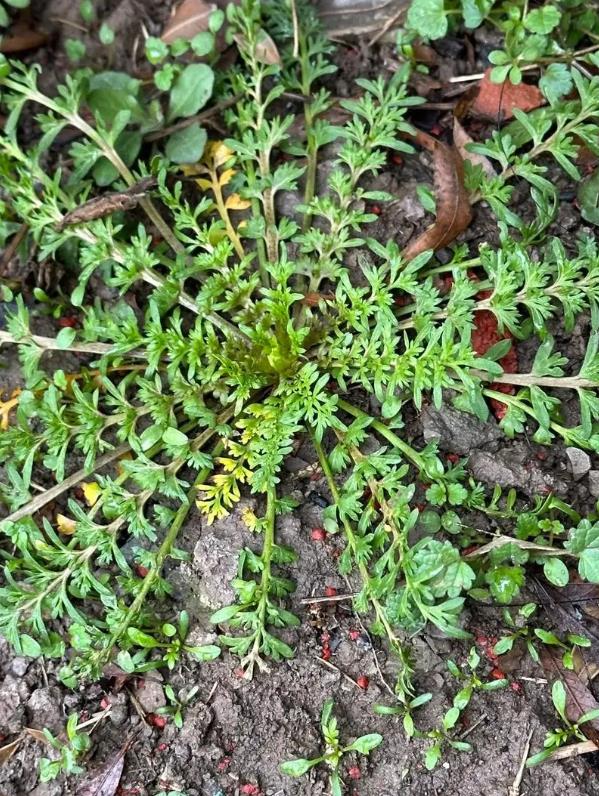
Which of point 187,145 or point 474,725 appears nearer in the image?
point 474,725

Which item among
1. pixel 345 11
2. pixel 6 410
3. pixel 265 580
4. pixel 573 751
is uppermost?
pixel 345 11

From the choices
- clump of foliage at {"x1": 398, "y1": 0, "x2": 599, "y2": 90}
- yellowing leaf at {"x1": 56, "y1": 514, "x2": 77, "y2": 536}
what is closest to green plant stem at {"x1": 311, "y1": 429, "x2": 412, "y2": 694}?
yellowing leaf at {"x1": 56, "y1": 514, "x2": 77, "y2": 536}

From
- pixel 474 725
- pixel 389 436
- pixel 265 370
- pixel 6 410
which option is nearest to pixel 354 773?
pixel 474 725

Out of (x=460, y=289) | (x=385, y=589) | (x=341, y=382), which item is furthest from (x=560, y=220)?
(x=385, y=589)

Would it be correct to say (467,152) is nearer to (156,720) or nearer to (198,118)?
(198,118)

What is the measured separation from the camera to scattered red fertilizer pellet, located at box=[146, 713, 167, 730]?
306cm

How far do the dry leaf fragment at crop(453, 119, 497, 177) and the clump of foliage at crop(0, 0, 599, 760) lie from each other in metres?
0.11

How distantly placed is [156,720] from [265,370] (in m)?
1.37

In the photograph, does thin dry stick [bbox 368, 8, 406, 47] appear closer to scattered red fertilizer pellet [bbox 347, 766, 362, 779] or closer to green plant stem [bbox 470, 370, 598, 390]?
green plant stem [bbox 470, 370, 598, 390]

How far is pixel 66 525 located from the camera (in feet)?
10.8

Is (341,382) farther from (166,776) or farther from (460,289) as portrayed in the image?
(166,776)

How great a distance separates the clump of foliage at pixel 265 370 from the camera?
3021 millimetres

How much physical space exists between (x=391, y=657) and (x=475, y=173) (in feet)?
6.37

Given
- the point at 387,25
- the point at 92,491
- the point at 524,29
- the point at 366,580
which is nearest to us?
the point at 366,580
